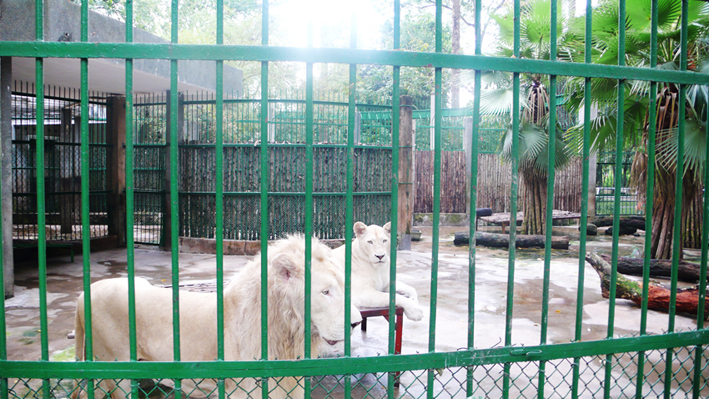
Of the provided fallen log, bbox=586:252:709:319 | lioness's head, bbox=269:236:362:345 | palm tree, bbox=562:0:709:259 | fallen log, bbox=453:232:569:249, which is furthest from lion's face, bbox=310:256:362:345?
fallen log, bbox=453:232:569:249

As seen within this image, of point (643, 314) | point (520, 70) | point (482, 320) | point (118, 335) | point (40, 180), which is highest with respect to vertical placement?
point (520, 70)

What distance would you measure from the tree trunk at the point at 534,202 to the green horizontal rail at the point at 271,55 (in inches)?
401

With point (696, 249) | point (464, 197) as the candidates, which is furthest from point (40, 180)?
point (464, 197)

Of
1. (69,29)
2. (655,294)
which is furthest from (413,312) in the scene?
(69,29)

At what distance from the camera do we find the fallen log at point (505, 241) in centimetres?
1130

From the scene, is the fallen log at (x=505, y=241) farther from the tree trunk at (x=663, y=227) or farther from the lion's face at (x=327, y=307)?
the lion's face at (x=327, y=307)

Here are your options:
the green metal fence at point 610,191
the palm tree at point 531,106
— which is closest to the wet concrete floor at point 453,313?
the palm tree at point 531,106

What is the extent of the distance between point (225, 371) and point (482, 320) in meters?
4.18

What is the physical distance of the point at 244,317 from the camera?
2779 mm

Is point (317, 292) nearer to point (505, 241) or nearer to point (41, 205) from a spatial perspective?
point (41, 205)

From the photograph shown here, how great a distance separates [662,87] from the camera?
24.3ft

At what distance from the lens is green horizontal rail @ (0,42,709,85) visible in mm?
2131

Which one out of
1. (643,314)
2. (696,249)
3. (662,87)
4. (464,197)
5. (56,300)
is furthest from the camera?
(464,197)

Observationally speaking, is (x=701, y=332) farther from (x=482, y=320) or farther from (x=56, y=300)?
(x=56, y=300)
